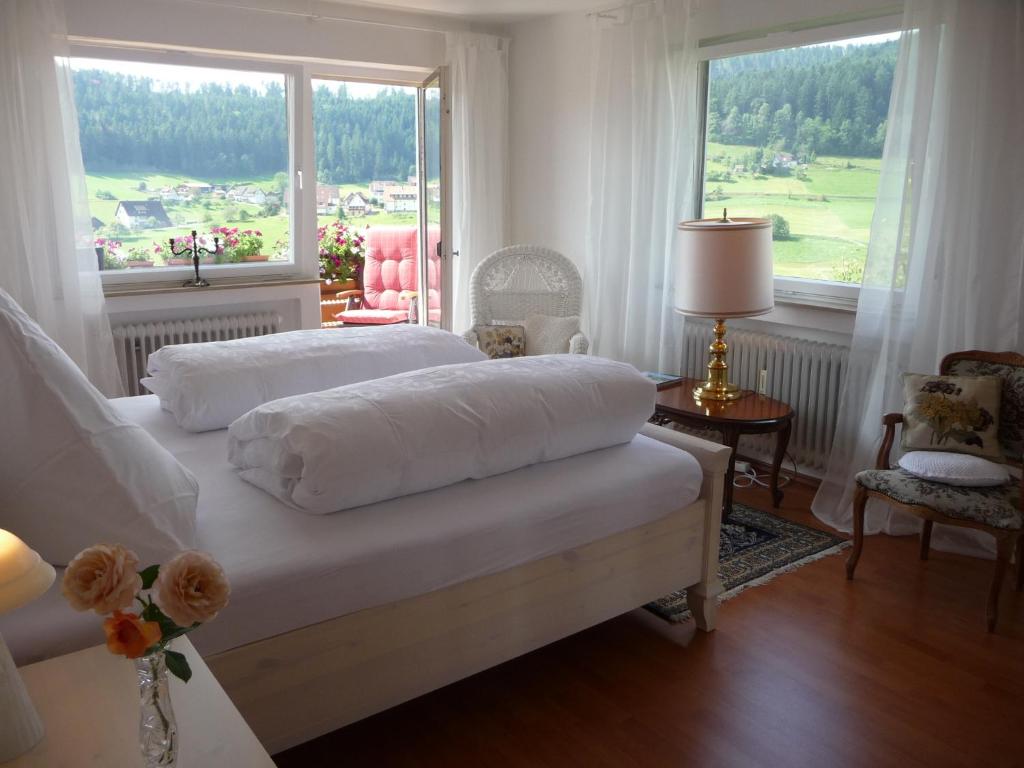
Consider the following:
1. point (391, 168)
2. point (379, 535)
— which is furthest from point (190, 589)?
point (391, 168)

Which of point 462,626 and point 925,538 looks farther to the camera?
point 925,538

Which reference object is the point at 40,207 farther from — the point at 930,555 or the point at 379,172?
the point at 930,555

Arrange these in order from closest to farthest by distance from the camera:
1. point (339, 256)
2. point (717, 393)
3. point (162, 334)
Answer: point (717, 393)
point (162, 334)
point (339, 256)

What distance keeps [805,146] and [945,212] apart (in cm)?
90

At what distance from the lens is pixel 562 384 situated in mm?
2289

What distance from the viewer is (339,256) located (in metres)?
6.54

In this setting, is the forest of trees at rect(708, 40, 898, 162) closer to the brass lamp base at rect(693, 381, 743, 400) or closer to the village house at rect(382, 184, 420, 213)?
the brass lamp base at rect(693, 381, 743, 400)

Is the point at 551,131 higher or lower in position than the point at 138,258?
higher

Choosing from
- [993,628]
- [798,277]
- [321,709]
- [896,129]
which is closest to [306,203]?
[798,277]

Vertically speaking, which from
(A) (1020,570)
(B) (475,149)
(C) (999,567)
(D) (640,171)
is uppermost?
(B) (475,149)

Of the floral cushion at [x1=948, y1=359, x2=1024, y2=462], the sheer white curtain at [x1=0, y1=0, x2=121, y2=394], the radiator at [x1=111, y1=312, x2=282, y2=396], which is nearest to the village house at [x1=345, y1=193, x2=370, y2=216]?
the radiator at [x1=111, y1=312, x2=282, y2=396]

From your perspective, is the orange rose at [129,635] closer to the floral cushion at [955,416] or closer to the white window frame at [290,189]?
the floral cushion at [955,416]

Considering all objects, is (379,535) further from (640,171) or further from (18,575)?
(640,171)

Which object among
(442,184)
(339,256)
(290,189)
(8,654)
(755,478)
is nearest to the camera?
(8,654)
